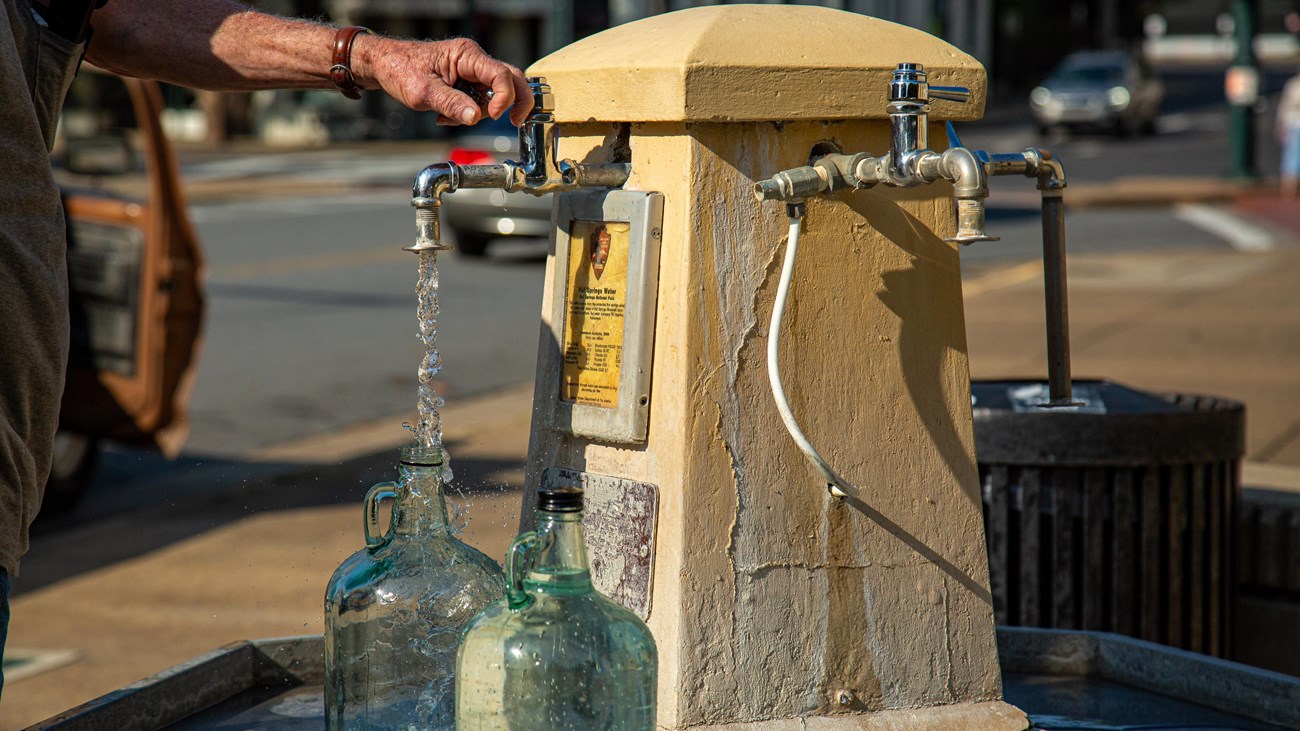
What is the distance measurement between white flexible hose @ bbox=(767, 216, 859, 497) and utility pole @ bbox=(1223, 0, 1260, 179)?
18.5 metres

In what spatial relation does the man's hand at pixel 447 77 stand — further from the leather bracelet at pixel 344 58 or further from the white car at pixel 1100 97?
the white car at pixel 1100 97

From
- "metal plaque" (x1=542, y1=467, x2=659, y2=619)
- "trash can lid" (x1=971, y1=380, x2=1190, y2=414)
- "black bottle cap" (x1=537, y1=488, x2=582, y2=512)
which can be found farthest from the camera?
"trash can lid" (x1=971, y1=380, x2=1190, y2=414)

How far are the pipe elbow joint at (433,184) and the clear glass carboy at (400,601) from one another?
1.02 feet

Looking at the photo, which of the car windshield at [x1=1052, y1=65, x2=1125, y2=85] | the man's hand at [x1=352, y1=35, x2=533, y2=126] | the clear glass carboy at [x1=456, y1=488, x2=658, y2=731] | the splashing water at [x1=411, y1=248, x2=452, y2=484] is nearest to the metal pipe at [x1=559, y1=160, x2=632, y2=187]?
the man's hand at [x1=352, y1=35, x2=533, y2=126]

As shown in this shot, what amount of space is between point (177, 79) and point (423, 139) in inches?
1384

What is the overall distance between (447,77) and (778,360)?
563 millimetres

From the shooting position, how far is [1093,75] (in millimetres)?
31469

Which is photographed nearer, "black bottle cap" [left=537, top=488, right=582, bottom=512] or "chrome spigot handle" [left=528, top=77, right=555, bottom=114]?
"black bottle cap" [left=537, top=488, right=582, bottom=512]

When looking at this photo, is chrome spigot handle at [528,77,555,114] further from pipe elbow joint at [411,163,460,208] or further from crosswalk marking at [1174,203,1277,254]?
crosswalk marking at [1174,203,1277,254]

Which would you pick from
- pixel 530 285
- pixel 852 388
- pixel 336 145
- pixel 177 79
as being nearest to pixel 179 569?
pixel 177 79

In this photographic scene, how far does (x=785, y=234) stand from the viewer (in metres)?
1.98

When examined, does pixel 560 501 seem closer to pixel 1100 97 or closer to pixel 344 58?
pixel 344 58

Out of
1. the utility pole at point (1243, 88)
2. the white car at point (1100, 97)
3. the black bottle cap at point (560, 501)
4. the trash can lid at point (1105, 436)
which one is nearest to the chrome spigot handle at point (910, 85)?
Result: the black bottle cap at point (560, 501)

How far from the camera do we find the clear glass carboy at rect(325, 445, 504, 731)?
184 centimetres
